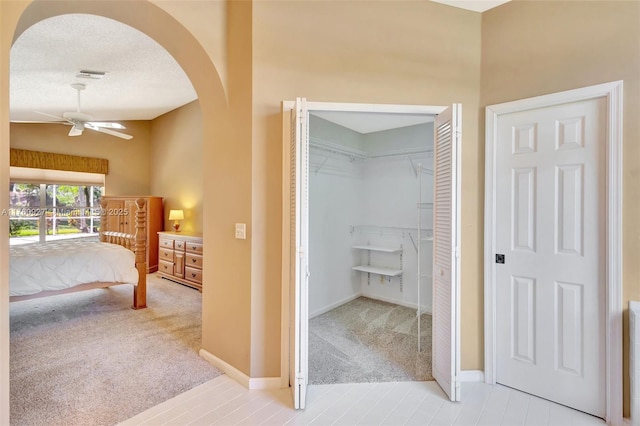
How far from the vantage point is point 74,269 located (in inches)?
137

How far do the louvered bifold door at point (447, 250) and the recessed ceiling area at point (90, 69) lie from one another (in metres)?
3.03

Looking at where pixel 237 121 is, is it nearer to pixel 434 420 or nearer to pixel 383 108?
pixel 383 108

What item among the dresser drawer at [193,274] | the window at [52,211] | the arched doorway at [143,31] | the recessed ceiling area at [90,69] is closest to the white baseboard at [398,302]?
the dresser drawer at [193,274]

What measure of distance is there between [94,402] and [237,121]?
7.19 feet

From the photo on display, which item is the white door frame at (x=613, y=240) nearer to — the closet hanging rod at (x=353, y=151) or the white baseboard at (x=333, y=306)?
the closet hanging rod at (x=353, y=151)

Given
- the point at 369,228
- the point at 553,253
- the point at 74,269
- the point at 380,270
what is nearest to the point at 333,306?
the point at 380,270

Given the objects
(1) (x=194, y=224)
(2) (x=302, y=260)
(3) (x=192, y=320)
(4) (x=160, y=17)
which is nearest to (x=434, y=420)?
(2) (x=302, y=260)

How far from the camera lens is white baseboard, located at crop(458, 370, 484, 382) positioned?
91.4 inches

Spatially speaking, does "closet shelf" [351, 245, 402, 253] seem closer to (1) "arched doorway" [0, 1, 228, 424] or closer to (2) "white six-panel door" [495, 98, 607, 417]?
(2) "white six-panel door" [495, 98, 607, 417]

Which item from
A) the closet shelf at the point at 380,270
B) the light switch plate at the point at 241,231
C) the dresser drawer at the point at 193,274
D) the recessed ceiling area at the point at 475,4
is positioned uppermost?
the recessed ceiling area at the point at 475,4

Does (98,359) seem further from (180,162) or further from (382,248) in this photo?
(180,162)

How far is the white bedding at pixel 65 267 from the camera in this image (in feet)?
10.5

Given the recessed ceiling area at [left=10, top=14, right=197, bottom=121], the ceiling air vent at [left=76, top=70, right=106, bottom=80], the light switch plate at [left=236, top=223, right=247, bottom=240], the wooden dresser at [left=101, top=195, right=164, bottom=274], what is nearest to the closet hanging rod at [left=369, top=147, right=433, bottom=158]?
the light switch plate at [left=236, top=223, right=247, bottom=240]

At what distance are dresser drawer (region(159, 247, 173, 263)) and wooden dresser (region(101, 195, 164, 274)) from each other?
0.60 meters
